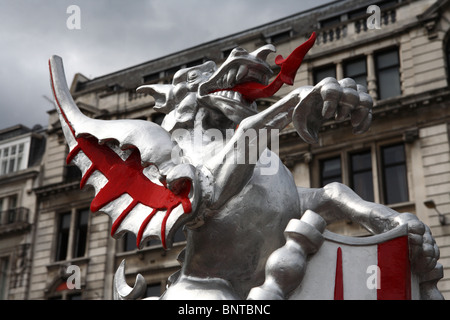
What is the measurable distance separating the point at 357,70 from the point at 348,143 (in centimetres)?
209

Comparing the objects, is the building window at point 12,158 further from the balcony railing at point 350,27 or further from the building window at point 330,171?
the balcony railing at point 350,27

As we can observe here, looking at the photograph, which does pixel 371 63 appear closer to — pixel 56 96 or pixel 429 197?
pixel 429 197

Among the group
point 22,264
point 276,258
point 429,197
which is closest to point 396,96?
point 429,197

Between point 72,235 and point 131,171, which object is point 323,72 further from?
point 131,171

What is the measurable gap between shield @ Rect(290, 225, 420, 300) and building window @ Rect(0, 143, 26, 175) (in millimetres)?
19057

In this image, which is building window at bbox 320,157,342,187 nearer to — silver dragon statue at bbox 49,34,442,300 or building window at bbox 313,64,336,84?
building window at bbox 313,64,336,84

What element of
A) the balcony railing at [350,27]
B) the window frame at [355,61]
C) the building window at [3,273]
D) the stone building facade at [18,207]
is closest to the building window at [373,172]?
the window frame at [355,61]

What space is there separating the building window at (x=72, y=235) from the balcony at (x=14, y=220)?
1.07 metres

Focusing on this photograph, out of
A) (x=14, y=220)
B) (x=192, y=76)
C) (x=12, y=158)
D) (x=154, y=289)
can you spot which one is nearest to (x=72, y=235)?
(x=14, y=220)

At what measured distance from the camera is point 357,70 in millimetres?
15508

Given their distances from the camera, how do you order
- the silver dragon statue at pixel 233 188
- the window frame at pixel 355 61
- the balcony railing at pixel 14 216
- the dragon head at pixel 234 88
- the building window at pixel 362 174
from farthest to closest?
the balcony railing at pixel 14 216, the window frame at pixel 355 61, the building window at pixel 362 174, the dragon head at pixel 234 88, the silver dragon statue at pixel 233 188

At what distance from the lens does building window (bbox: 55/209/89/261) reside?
1780cm

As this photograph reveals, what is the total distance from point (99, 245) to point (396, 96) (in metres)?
8.65

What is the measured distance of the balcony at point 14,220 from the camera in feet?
60.9
